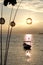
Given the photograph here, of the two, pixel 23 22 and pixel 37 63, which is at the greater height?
pixel 23 22

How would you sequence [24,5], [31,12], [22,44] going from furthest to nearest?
[22,44] < [31,12] < [24,5]

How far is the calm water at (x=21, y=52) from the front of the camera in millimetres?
2953

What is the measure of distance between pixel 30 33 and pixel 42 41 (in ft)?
0.91

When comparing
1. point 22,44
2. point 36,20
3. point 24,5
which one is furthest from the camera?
point 22,44

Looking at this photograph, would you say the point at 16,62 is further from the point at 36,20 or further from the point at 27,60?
the point at 36,20

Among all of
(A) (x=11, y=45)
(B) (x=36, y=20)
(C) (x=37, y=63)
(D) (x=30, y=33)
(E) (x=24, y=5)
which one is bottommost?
(C) (x=37, y=63)

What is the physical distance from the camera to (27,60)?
2.95 metres

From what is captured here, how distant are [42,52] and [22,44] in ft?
1.21

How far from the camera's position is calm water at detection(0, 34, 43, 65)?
295 cm

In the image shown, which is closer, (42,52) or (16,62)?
(16,62)

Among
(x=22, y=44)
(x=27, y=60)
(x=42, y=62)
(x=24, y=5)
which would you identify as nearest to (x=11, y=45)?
(x=22, y=44)

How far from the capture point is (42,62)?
2.97 m

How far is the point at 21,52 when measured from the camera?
3.03 metres

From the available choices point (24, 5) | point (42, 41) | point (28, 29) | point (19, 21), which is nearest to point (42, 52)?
point (42, 41)
